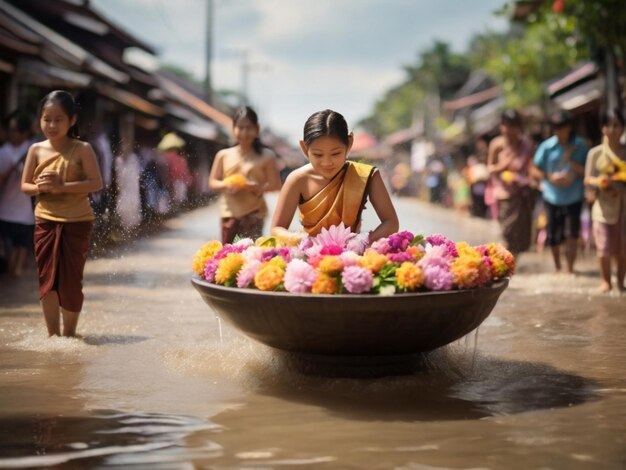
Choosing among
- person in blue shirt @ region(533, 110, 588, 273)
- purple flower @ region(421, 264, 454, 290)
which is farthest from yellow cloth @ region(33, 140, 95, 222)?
person in blue shirt @ region(533, 110, 588, 273)

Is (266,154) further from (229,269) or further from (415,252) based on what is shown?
(415,252)

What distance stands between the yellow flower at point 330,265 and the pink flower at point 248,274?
44cm

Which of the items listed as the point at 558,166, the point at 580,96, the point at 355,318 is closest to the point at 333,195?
the point at 355,318

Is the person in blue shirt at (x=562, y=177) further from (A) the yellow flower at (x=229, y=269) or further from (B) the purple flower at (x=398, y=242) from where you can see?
(A) the yellow flower at (x=229, y=269)

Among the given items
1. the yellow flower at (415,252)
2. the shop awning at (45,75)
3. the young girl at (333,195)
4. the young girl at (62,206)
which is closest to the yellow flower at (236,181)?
the young girl at (62,206)

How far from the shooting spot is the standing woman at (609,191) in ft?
31.3

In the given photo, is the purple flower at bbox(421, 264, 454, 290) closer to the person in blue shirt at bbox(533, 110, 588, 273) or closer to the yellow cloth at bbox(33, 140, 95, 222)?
the yellow cloth at bbox(33, 140, 95, 222)

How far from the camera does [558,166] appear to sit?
11.1m

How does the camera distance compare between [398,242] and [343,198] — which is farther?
[343,198]

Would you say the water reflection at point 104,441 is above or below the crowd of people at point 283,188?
below

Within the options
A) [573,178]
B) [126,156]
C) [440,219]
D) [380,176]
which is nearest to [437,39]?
[440,219]

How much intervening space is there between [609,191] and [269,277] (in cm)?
556

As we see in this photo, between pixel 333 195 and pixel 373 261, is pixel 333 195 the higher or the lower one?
the higher one

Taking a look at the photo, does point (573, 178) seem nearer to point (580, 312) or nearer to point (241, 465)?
point (580, 312)
